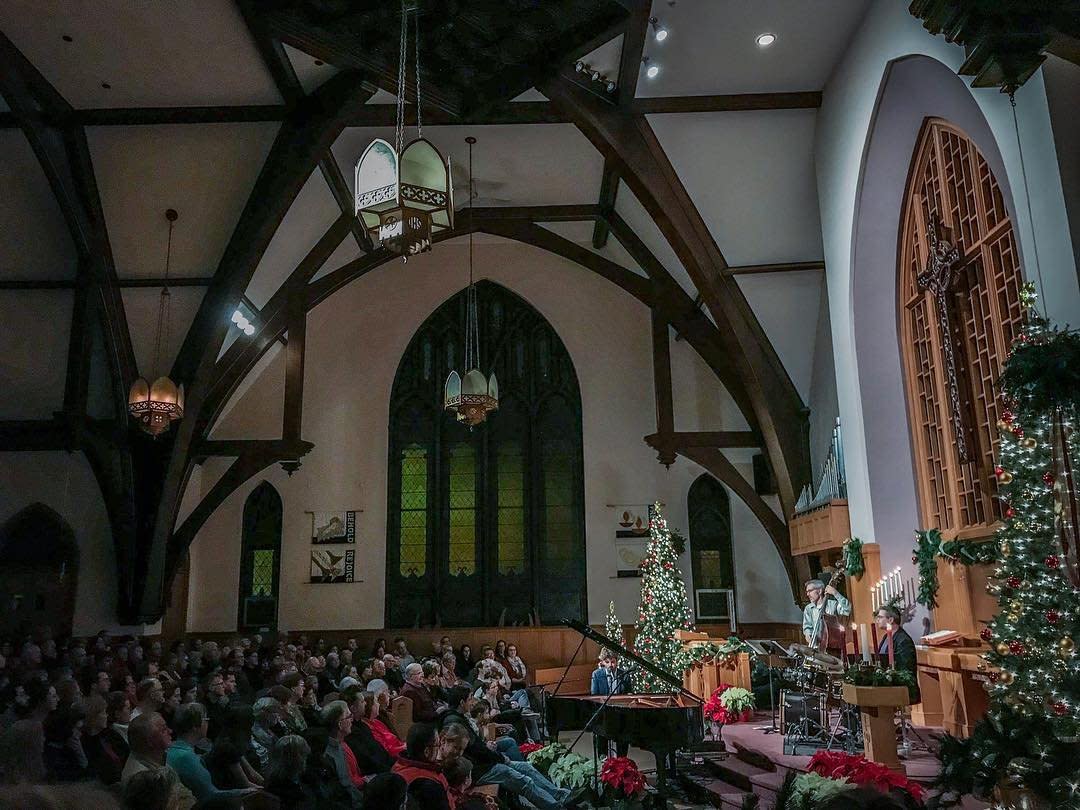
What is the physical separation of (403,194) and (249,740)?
11.0 ft

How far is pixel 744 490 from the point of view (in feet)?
43.5

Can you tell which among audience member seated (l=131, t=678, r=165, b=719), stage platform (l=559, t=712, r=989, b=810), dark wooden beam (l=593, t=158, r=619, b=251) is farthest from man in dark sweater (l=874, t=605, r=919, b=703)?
dark wooden beam (l=593, t=158, r=619, b=251)

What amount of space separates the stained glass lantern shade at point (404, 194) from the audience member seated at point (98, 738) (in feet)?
10.8

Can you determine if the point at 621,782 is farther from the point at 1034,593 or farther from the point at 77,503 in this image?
the point at 77,503

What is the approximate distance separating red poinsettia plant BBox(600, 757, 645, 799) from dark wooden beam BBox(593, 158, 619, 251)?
26.9 ft

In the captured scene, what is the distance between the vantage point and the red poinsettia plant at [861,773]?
170 inches

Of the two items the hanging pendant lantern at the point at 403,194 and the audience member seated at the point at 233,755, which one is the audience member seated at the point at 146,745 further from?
the hanging pendant lantern at the point at 403,194

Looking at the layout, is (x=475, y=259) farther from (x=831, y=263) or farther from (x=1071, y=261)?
(x=1071, y=261)

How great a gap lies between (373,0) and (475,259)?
28.4ft

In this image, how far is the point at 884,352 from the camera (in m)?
8.97

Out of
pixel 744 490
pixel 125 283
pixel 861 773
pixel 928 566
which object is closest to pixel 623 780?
pixel 861 773

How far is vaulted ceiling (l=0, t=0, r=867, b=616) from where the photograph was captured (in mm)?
8086

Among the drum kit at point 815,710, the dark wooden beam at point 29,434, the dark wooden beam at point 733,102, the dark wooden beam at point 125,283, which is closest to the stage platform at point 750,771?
the drum kit at point 815,710

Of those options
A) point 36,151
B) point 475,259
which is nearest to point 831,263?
point 475,259
